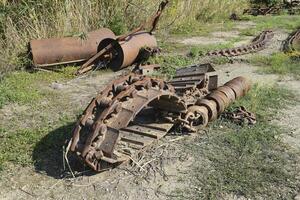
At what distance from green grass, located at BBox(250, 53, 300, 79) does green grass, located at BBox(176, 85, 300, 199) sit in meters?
1.88

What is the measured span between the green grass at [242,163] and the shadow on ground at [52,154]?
41.6 inches

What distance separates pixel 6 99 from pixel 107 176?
→ 237cm

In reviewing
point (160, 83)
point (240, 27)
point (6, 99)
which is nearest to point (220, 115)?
point (160, 83)

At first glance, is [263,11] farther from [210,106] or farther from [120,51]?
[210,106]

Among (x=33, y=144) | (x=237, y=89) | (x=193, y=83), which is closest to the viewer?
(x=33, y=144)

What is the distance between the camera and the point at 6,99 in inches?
210

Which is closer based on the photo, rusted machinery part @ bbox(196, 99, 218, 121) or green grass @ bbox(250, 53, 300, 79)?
rusted machinery part @ bbox(196, 99, 218, 121)

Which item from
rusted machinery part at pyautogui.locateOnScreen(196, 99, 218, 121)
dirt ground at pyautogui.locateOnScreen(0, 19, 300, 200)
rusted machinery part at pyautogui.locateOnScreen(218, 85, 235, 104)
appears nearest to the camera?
dirt ground at pyautogui.locateOnScreen(0, 19, 300, 200)

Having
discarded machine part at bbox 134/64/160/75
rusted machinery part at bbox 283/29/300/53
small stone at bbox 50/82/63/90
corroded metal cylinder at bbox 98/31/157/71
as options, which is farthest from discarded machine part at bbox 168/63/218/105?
rusted machinery part at bbox 283/29/300/53

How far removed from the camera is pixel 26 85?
5938 mm

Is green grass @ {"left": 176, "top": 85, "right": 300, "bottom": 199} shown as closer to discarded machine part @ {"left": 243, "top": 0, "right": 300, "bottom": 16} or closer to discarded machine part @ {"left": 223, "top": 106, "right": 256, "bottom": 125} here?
discarded machine part @ {"left": 223, "top": 106, "right": 256, "bottom": 125}

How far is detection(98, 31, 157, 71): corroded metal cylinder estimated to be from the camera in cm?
664

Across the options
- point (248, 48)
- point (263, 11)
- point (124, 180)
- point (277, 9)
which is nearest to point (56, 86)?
point (124, 180)

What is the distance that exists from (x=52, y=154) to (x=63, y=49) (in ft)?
10.2
